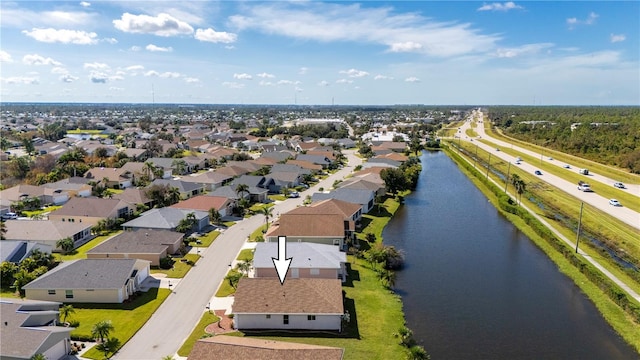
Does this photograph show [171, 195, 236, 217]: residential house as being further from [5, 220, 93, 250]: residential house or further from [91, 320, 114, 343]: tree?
[91, 320, 114, 343]: tree

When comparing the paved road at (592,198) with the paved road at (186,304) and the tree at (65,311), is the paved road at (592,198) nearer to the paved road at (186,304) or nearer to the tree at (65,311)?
the paved road at (186,304)

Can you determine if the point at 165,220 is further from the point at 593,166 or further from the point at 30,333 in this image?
the point at 593,166

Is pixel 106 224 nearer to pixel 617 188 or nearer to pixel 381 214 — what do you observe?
pixel 381 214

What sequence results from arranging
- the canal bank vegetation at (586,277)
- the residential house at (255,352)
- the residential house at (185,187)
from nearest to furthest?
the residential house at (255,352) < the canal bank vegetation at (586,277) < the residential house at (185,187)

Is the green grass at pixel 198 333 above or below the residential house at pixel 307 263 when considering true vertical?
below

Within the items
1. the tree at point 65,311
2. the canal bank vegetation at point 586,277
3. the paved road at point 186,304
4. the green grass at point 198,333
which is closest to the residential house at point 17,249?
the tree at point 65,311

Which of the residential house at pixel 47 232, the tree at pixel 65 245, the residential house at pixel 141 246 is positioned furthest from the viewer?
the residential house at pixel 47 232

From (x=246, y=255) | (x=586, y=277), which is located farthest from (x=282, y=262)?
(x=586, y=277)

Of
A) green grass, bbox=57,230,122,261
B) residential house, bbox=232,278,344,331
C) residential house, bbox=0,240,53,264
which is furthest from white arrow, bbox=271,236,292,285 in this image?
residential house, bbox=0,240,53,264
